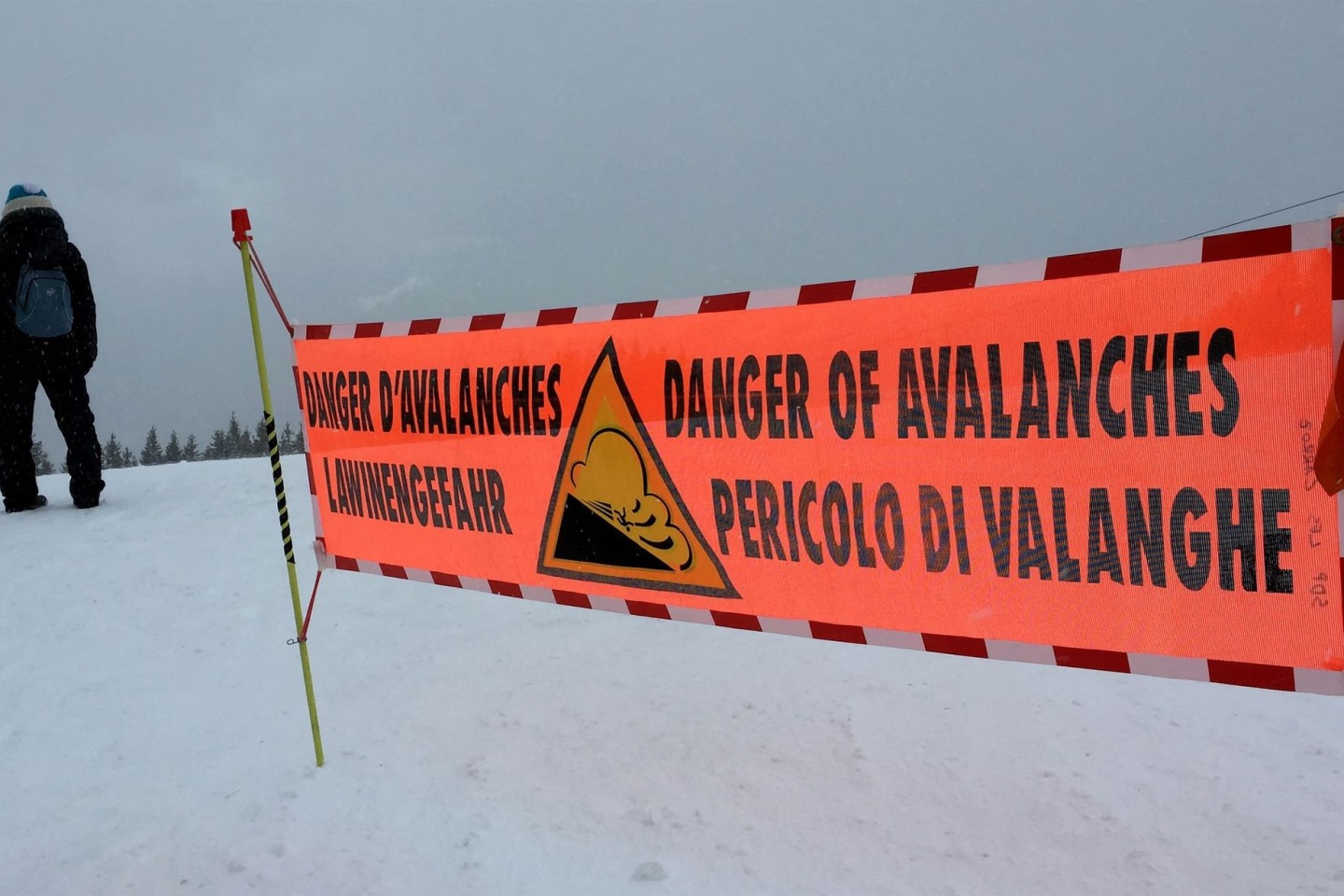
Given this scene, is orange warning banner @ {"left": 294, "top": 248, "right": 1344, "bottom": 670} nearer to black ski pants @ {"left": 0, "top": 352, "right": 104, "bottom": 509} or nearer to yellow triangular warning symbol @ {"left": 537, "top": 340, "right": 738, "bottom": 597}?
yellow triangular warning symbol @ {"left": 537, "top": 340, "right": 738, "bottom": 597}

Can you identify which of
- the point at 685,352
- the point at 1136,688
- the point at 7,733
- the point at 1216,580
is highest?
the point at 685,352

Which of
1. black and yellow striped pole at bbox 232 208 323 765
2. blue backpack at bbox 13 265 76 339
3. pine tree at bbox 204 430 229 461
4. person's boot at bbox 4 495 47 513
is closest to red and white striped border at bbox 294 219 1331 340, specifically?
black and yellow striped pole at bbox 232 208 323 765

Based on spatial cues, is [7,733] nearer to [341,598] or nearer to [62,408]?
[341,598]

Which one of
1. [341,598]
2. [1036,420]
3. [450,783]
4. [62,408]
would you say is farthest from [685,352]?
[62,408]

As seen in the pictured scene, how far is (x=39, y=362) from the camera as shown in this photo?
26.9ft

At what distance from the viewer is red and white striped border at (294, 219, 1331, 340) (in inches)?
104

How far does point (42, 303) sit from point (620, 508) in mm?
7640

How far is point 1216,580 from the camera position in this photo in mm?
2756

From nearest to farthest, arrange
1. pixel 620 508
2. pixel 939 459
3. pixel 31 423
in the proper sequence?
pixel 939 459 → pixel 620 508 → pixel 31 423

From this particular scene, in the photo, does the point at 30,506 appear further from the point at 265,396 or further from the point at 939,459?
the point at 939,459

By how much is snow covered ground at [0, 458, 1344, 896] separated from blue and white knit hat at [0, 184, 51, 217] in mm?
4499

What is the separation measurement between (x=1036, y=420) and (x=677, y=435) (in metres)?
1.45

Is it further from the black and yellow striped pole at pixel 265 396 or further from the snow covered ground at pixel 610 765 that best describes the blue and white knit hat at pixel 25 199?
the black and yellow striped pole at pixel 265 396

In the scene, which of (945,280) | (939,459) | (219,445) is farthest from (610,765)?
(219,445)
